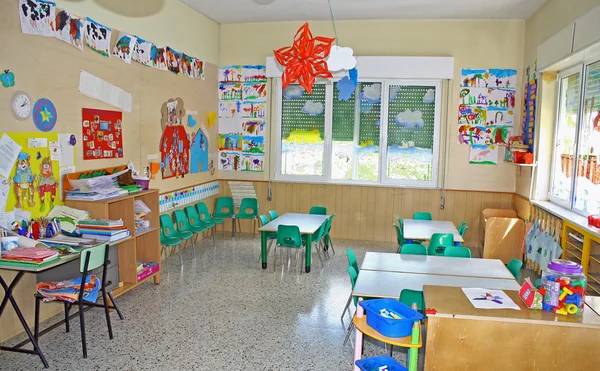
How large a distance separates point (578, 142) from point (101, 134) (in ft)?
18.2

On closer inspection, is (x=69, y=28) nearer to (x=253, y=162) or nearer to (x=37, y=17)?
(x=37, y=17)

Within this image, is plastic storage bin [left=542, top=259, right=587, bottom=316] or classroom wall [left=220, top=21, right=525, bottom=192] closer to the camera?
plastic storage bin [left=542, top=259, right=587, bottom=316]

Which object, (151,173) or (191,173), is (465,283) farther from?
(191,173)

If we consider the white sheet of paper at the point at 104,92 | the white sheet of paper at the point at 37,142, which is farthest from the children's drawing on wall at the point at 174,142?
the white sheet of paper at the point at 37,142

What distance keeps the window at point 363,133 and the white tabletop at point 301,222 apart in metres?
1.52

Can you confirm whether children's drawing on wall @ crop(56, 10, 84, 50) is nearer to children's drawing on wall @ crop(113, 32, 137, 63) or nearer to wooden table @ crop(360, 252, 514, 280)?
children's drawing on wall @ crop(113, 32, 137, 63)

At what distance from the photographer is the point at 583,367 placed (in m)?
2.62

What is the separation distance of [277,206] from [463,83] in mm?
3730

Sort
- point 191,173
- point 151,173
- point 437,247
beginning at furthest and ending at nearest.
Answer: point 191,173 → point 151,173 → point 437,247

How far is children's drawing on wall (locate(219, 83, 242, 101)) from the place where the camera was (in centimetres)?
872

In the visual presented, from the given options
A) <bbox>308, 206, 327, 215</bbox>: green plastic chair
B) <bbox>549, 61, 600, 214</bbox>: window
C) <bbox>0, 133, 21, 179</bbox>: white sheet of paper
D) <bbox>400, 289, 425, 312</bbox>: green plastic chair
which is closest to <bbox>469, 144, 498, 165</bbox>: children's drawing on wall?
<bbox>549, 61, 600, 214</bbox>: window

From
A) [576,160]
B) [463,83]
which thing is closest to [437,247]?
[576,160]

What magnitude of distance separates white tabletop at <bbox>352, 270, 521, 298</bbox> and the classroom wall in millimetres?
4237

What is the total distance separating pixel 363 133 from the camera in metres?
8.45
